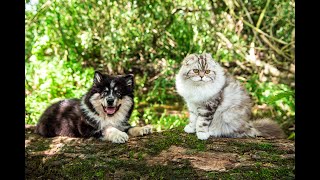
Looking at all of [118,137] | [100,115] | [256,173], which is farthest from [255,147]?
[100,115]

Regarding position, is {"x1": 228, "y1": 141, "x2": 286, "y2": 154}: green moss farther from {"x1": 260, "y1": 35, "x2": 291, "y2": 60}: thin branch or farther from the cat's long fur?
{"x1": 260, "y1": 35, "x2": 291, "y2": 60}: thin branch

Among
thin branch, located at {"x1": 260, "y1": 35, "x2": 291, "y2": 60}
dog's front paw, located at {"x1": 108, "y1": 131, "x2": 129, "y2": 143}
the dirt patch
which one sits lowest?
the dirt patch

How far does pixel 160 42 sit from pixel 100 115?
3614 mm

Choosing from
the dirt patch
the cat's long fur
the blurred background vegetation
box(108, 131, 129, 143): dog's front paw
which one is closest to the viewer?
the dirt patch

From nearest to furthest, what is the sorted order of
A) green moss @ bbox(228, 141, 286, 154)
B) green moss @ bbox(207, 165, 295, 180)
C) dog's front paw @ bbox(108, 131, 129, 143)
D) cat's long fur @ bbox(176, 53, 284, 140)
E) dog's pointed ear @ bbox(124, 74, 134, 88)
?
green moss @ bbox(207, 165, 295, 180) < green moss @ bbox(228, 141, 286, 154) < dog's front paw @ bbox(108, 131, 129, 143) < cat's long fur @ bbox(176, 53, 284, 140) < dog's pointed ear @ bbox(124, 74, 134, 88)

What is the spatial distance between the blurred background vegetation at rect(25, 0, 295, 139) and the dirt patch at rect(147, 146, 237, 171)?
3.14 meters

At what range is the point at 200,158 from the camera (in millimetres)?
3076

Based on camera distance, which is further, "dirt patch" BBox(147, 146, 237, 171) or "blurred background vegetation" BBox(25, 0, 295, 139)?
"blurred background vegetation" BBox(25, 0, 295, 139)

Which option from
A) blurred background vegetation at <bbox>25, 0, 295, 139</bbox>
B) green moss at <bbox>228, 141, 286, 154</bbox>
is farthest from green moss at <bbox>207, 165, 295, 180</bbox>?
blurred background vegetation at <bbox>25, 0, 295, 139</bbox>

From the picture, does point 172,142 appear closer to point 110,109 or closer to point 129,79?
point 110,109

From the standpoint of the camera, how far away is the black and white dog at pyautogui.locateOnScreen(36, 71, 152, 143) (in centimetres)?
366

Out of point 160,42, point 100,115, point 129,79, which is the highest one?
point 160,42

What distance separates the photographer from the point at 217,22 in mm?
6898

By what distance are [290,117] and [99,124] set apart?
148 inches
